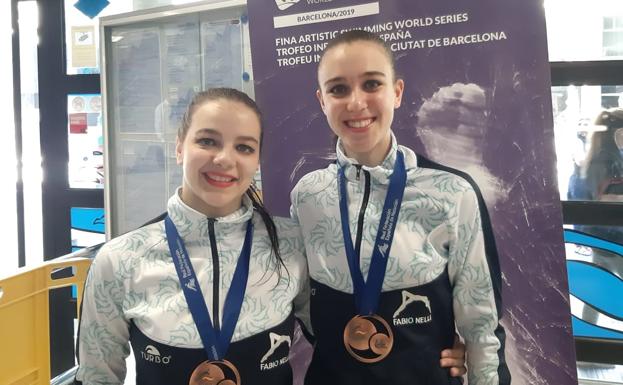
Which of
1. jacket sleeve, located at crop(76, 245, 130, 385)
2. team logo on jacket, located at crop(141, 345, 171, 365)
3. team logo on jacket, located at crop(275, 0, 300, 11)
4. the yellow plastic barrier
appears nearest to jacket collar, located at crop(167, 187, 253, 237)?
jacket sleeve, located at crop(76, 245, 130, 385)

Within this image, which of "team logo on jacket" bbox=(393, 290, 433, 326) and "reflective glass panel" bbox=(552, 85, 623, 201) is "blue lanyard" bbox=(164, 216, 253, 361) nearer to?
"team logo on jacket" bbox=(393, 290, 433, 326)

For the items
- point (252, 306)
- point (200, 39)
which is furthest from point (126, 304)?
point (200, 39)

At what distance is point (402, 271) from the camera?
59.9 inches

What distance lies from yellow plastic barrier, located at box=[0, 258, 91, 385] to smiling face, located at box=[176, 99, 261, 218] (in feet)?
2.69

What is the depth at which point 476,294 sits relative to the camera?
154cm

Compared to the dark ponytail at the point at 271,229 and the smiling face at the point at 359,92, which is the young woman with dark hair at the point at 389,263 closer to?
the smiling face at the point at 359,92

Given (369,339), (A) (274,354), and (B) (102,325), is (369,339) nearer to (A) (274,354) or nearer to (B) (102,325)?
(A) (274,354)

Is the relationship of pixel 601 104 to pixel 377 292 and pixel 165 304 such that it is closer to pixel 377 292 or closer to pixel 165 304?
pixel 377 292

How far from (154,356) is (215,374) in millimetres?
164

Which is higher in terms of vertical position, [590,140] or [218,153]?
[590,140]

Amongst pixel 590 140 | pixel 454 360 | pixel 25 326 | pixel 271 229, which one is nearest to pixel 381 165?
pixel 271 229

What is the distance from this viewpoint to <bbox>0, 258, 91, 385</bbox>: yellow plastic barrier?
6.07 ft

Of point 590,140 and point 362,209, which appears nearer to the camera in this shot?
point 362,209

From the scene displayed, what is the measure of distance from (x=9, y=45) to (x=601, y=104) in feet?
14.8
